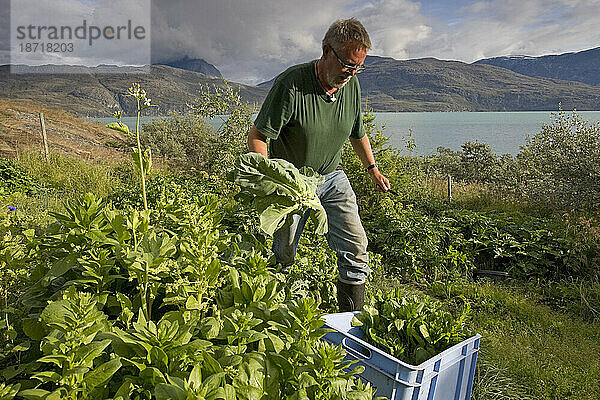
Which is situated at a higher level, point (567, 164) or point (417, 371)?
point (567, 164)

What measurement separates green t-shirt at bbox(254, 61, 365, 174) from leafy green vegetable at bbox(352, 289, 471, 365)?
3.62 feet

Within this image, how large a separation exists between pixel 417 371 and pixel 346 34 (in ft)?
6.03

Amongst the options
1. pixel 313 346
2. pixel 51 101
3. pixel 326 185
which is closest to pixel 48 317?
pixel 313 346

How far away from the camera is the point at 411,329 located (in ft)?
6.81

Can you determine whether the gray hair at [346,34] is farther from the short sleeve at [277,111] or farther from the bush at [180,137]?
the bush at [180,137]

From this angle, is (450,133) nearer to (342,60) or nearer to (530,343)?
(530,343)

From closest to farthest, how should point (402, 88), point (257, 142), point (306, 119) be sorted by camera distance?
point (257, 142), point (306, 119), point (402, 88)

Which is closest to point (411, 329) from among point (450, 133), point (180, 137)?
point (180, 137)

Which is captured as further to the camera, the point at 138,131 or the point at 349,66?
the point at 349,66

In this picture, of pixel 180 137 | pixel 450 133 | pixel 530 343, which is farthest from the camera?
pixel 450 133

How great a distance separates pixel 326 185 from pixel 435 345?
126 centimetres

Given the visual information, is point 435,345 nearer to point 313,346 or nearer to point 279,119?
point 313,346

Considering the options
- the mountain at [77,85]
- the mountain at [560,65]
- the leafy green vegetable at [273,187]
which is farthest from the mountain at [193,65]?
the mountain at [560,65]

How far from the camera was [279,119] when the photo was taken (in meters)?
2.59
